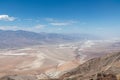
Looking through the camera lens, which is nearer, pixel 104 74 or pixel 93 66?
pixel 104 74

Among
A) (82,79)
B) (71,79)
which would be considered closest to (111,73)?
(82,79)

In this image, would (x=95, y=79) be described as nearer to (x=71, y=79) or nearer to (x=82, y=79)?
(x=82, y=79)

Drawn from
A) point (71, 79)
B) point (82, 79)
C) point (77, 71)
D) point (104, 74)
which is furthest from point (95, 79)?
point (77, 71)

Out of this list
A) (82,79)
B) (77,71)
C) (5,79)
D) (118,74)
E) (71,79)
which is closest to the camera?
(118,74)

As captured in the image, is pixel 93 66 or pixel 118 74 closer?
pixel 118 74

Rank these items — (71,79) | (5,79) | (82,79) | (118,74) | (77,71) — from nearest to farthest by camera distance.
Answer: (118,74) < (82,79) < (71,79) < (5,79) < (77,71)

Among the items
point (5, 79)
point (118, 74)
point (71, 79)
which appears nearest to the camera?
point (118, 74)

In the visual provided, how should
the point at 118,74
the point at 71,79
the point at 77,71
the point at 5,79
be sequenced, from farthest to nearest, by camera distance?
1. the point at 77,71
2. the point at 5,79
3. the point at 71,79
4. the point at 118,74

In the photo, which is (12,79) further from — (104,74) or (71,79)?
(104,74)
